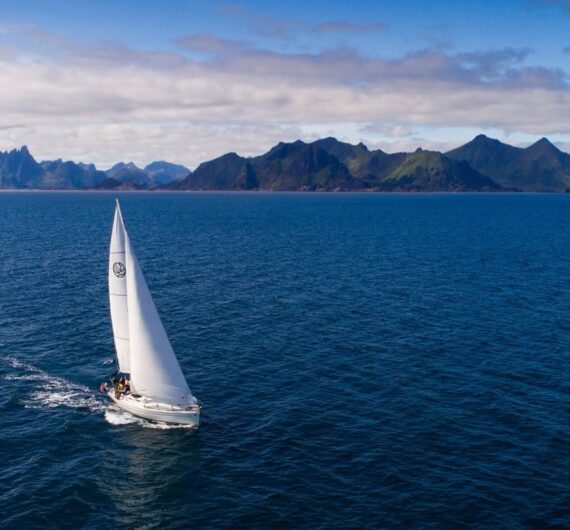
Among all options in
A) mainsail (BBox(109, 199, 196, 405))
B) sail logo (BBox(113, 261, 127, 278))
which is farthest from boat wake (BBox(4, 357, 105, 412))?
sail logo (BBox(113, 261, 127, 278))

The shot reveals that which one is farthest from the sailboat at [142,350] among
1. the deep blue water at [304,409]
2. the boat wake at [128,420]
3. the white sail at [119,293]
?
the deep blue water at [304,409]

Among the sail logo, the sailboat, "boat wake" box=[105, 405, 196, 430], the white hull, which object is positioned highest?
the sail logo

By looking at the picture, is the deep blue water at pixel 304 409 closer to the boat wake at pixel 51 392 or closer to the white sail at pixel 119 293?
the boat wake at pixel 51 392

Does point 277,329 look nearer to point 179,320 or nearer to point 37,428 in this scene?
point 179,320

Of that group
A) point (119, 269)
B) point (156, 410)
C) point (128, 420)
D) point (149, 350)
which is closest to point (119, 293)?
point (119, 269)

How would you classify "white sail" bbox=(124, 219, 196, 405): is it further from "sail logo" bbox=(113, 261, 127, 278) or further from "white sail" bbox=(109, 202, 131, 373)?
"white sail" bbox=(109, 202, 131, 373)

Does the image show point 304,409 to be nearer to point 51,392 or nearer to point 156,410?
point 156,410

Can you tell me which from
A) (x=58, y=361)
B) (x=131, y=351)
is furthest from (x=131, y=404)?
(x=58, y=361)
